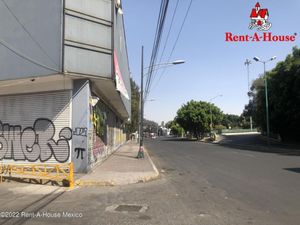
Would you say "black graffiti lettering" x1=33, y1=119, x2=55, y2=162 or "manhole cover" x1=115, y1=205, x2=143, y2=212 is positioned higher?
"black graffiti lettering" x1=33, y1=119, x2=55, y2=162

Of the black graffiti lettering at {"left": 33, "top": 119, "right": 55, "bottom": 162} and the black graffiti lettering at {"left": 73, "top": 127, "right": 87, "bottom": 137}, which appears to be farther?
the black graffiti lettering at {"left": 33, "top": 119, "right": 55, "bottom": 162}

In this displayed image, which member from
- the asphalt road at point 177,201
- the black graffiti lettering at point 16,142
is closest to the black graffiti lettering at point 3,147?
the black graffiti lettering at point 16,142

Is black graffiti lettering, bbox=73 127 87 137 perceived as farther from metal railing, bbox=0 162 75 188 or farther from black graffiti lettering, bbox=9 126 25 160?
black graffiti lettering, bbox=9 126 25 160

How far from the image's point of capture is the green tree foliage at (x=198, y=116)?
73.1m

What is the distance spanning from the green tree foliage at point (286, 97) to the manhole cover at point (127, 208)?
1177 inches

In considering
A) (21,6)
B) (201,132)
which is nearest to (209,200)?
(21,6)

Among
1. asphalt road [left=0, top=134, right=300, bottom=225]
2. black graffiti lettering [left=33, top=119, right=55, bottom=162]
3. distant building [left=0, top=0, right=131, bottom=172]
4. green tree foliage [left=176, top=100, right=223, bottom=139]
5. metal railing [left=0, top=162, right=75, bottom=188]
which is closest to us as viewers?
asphalt road [left=0, top=134, right=300, bottom=225]

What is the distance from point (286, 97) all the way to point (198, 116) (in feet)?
117

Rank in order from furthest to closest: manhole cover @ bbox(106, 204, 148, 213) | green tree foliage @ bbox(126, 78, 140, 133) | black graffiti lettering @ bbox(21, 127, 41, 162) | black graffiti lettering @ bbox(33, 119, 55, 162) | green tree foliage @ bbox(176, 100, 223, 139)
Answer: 1. green tree foliage @ bbox(176, 100, 223, 139)
2. green tree foliage @ bbox(126, 78, 140, 133)
3. black graffiti lettering @ bbox(21, 127, 41, 162)
4. black graffiti lettering @ bbox(33, 119, 55, 162)
5. manhole cover @ bbox(106, 204, 148, 213)

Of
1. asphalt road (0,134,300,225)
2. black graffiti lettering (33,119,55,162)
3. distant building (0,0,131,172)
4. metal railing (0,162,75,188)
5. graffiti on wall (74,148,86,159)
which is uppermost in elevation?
distant building (0,0,131,172)

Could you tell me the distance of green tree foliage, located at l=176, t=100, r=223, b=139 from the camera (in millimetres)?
73062

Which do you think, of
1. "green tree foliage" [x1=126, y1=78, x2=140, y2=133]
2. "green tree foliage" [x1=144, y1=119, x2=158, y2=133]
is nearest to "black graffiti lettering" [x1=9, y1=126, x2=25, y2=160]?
"green tree foliage" [x1=126, y1=78, x2=140, y2=133]

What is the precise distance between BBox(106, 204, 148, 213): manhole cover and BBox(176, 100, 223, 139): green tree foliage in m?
64.4

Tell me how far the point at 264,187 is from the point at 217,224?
549cm
